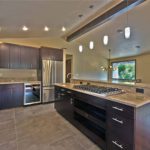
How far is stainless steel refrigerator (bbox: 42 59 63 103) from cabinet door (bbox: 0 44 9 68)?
1310mm

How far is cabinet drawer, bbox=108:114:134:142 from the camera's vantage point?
1.51 metres

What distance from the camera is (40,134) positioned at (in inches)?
98.5

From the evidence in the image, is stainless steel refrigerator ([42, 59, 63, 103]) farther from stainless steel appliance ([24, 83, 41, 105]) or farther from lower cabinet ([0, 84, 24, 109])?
lower cabinet ([0, 84, 24, 109])

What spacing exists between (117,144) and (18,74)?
4523 millimetres

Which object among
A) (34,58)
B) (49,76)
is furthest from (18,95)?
(34,58)

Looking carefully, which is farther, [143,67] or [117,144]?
[143,67]

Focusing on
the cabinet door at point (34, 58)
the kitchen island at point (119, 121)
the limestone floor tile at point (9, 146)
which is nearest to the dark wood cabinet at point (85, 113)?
the kitchen island at point (119, 121)

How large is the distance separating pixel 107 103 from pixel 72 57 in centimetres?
526

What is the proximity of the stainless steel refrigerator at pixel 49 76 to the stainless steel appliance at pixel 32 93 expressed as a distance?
20 cm

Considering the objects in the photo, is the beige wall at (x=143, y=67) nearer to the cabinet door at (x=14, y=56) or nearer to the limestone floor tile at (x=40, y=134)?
the limestone floor tile at (x=40, y=134)

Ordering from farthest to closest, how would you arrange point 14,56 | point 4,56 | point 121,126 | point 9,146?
point 14,56 → point 4,56 → point 9,146 → point 121,126

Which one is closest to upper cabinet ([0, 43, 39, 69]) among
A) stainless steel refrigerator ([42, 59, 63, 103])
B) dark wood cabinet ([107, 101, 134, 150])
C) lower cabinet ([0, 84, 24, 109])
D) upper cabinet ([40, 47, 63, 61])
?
upper cabinet ([40, 47, 63, 61])

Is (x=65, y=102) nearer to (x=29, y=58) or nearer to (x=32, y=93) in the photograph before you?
(x=32, y=93)

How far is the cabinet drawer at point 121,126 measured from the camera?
1.51m
